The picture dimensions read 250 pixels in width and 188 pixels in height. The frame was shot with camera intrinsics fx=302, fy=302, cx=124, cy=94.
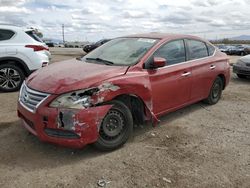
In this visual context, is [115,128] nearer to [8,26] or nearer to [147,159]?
[147,159]

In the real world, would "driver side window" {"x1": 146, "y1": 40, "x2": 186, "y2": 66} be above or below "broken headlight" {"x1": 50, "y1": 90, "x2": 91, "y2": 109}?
above

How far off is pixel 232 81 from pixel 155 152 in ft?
23.3

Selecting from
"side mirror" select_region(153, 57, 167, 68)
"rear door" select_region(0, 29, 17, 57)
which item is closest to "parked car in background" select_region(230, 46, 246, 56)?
"rear door" select_region(0, 29, 17, 57)

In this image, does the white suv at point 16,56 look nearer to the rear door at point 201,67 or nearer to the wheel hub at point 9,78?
the wheel hub at point 9,78

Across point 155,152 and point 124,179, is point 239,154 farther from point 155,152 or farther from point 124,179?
point 124,179

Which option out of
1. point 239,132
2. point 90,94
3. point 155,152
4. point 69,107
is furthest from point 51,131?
point 239,132

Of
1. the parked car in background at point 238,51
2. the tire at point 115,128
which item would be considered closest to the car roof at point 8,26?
the tire at point 115,128

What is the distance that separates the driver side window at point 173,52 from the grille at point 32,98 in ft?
6.00

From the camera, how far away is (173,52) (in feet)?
17.5

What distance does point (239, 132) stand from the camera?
5.09 metres

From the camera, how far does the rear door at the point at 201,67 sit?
18.8 ft

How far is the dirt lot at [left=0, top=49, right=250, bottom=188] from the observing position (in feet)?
11.4

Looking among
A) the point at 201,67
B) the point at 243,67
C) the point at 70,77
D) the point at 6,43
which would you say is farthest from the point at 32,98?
the point at 243,67

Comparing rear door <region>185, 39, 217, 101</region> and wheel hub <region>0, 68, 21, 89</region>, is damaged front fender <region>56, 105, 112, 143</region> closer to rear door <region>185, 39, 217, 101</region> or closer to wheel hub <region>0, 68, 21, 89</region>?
rear door <region>185, 39, 217, 101</region>
